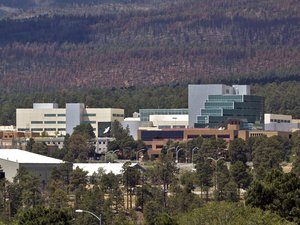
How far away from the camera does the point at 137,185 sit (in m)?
199

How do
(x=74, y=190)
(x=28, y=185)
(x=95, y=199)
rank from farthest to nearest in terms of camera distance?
(x=74, y=190)
(x=28, y=185)
(x=95, y=199)

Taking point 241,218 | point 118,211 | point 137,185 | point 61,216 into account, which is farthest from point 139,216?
point 241,218

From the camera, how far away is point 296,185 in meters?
133

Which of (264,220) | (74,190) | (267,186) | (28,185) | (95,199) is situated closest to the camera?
(264,220)

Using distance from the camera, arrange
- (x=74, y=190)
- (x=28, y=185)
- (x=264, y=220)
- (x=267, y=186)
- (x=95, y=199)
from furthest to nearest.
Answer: (x=74, y=190)
(x=28, y=185)
(x=95, y=199)
(x=267, y=186)
(x=264, y=220)

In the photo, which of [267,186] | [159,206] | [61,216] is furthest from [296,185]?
[159,206]

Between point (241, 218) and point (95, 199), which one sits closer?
point (241, 218)

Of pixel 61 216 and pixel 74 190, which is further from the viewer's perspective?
pixel 74 190

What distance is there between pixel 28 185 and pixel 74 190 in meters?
13.4

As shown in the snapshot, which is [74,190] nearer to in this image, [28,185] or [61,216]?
[28,185]

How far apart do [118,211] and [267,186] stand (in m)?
48.1

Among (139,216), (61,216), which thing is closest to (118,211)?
(139,216)

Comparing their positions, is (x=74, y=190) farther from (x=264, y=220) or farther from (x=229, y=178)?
(x=264, y=220)

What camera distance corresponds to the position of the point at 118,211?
17800 cm
